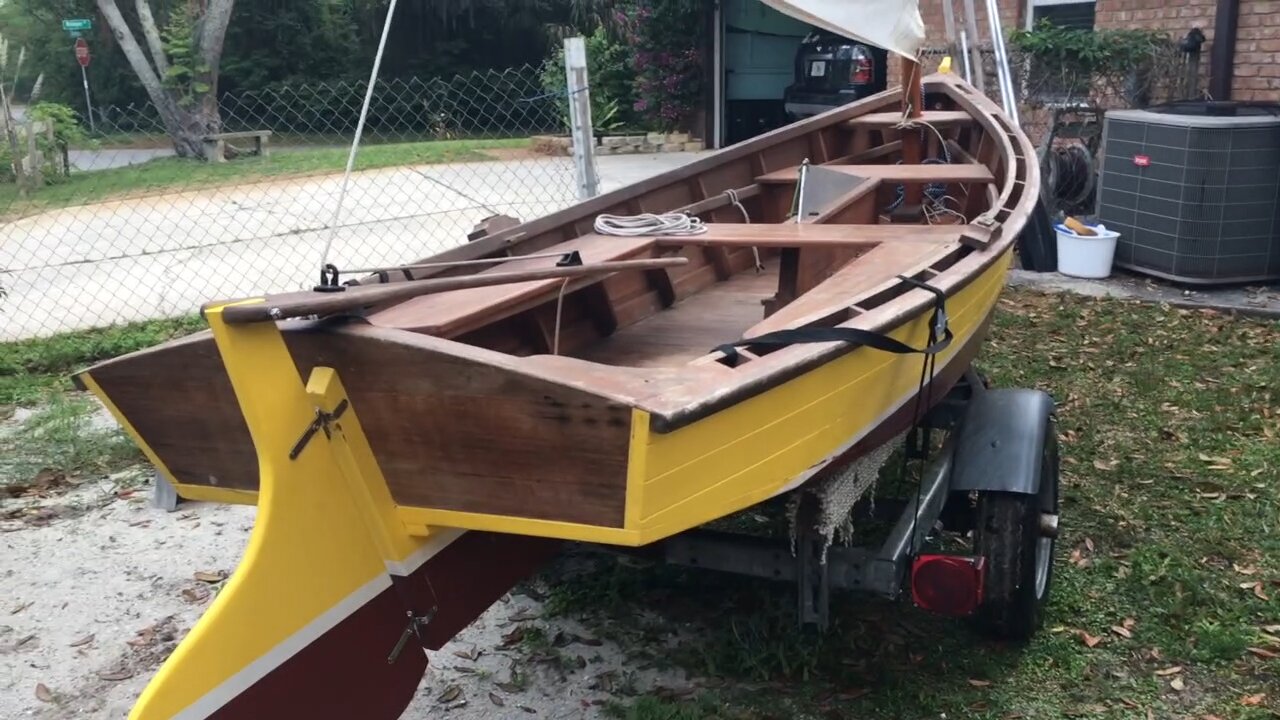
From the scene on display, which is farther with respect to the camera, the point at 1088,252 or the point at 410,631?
the point at 1088,252

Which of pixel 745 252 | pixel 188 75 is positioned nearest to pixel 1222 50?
pixel 745 252

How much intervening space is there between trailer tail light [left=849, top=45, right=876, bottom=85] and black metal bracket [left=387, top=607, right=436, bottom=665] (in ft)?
36.5

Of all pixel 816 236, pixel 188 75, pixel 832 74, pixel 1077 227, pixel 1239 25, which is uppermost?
pixel 1239 25

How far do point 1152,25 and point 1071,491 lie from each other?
237 inches

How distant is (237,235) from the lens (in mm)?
11133

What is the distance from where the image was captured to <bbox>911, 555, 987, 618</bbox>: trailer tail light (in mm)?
3010

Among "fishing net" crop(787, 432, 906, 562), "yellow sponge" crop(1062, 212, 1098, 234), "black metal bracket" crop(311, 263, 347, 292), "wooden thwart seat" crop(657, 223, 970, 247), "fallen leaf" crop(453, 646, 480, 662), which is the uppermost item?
"black metal bracket" crop(311, 263, 347, 292)

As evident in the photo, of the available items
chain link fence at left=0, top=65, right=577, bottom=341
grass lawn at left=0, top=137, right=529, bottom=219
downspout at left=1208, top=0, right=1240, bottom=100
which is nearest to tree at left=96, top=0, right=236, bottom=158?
chain link fence at left=0, top=65, right=577, bottom=341

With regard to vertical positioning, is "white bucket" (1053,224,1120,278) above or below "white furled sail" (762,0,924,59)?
below

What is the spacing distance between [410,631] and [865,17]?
3.32m

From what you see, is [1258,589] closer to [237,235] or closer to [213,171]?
[237,235]

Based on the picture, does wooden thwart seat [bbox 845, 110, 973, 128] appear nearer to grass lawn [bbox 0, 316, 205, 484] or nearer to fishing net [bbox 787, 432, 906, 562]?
fishing net [bbox 787, 432, 906, 562]

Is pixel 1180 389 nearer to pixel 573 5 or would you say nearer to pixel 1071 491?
pixel 1071 491

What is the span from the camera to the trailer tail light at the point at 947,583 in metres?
3.01
